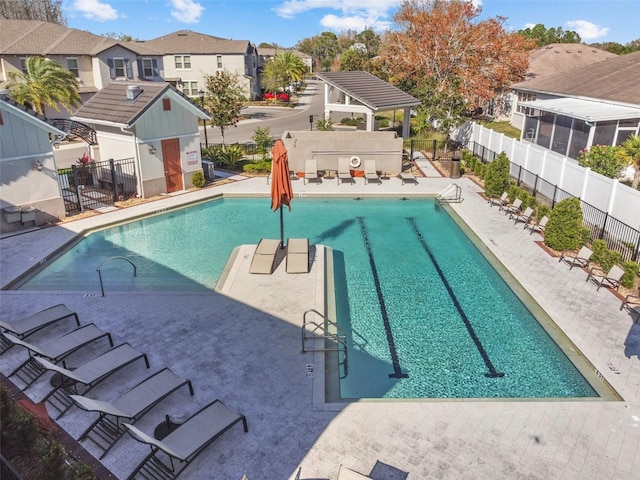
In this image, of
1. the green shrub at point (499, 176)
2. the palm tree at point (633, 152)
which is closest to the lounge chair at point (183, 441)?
the green shrub at point (499, 176)

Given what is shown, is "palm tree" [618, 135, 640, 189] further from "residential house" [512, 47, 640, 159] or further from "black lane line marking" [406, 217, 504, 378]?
"black lane line marking" [406, 217, 504, 378]

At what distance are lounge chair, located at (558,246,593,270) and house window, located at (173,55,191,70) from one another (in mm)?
58711

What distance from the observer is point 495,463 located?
7719 millimetres

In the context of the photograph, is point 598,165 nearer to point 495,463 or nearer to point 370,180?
point 370,180

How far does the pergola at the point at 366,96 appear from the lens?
101ft

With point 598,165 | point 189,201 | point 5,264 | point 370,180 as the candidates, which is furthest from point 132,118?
point 598,165

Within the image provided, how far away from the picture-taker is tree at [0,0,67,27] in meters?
70.1

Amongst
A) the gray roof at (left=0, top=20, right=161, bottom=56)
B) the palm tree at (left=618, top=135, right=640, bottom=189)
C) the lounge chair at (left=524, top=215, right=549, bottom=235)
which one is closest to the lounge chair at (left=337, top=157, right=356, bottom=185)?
the lounge chair at (left=524, top=215, right=549, bottom=235)

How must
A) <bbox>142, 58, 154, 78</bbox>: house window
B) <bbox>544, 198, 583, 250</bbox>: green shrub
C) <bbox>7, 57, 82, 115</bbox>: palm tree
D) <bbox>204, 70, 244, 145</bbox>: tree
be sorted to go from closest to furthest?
1. <bbox>544, 198, 583, 250</bbox>: green shrub
2. <bbox>204, 70, 244, 145</bbox>: tree
3. <bbox>7, 57, 82, 115</bbox>: palm tree
4. <bbox>142, 58, 154, 78</bbox>: house window

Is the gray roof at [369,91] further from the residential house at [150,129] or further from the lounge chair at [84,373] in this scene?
the lounge chair at [84,373]

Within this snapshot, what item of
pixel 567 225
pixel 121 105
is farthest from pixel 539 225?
pixel 121 105

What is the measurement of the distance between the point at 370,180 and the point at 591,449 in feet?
62.2

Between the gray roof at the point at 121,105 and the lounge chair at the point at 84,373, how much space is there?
13.4 meters

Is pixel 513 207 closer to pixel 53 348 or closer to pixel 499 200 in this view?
pixel 499 200
